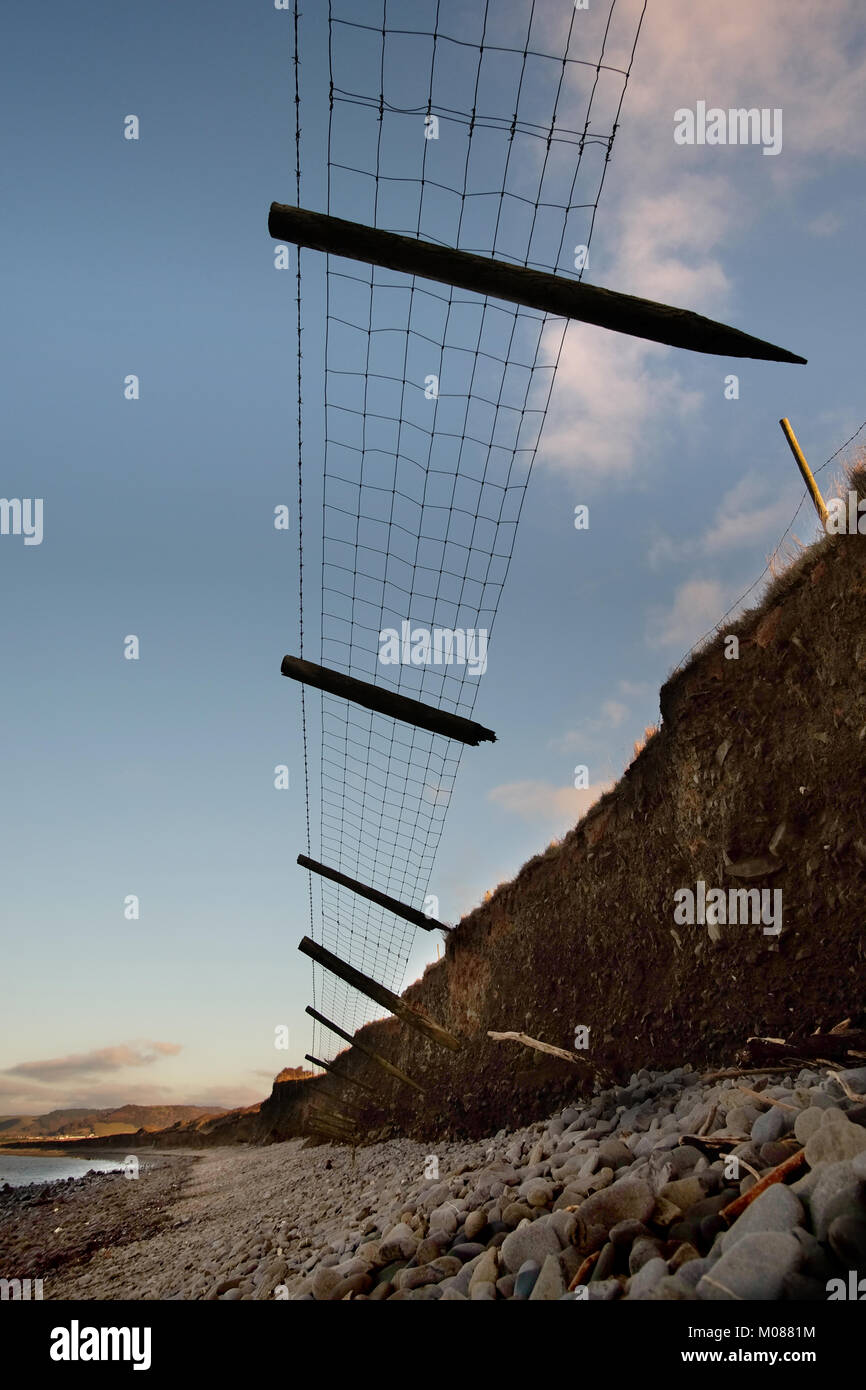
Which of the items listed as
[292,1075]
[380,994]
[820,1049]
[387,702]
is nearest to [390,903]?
[380,994]

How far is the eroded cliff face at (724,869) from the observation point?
4.32 metres

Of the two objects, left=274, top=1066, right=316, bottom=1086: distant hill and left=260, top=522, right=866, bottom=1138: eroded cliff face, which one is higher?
left=260, top=522, right=866, bottom=1138: eroded cliff face

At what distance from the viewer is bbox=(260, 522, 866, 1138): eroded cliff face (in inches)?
170

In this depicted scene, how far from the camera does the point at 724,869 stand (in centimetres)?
513

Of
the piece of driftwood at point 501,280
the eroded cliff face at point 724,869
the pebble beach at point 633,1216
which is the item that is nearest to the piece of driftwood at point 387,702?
the eroded cliff face at point 724,869

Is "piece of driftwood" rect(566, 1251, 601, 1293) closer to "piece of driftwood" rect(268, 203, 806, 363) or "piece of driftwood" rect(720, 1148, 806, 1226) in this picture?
"piece of driftwood" rect(720, 1148, 806, 1226)

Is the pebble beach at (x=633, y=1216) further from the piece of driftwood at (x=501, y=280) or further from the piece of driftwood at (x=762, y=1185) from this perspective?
the piece of driftwood at (x=501, y=280)

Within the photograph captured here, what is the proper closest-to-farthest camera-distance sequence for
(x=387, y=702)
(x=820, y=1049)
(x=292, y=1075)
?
1. (x=820, y=1049)
2. (x=387, y=702)
3. (x=292, y=1075)

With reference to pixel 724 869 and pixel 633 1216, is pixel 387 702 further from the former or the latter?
pixel 633 1216

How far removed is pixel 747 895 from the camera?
15.9ft

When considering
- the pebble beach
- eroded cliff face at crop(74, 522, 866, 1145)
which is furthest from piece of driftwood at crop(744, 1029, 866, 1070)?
eroded cliff face at crop(74, 522, 866, 1145)
